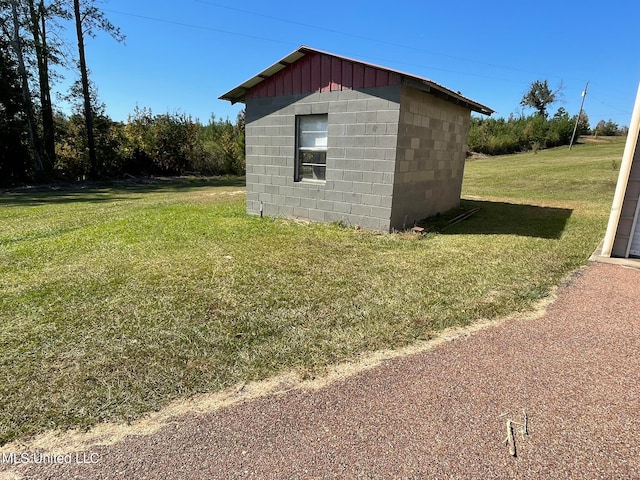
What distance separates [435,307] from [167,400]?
8.39 feet

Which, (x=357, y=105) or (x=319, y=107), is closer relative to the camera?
(x=357, y=105)

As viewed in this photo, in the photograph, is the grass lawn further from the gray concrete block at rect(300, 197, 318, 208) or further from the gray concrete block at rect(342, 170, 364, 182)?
the gray concrete block at rect(342, 170, 364, 182)

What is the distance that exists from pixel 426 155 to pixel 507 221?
266cm

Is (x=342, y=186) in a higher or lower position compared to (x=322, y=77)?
lower

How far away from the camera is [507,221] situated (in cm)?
836

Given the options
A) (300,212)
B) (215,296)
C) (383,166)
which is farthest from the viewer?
(300,212)

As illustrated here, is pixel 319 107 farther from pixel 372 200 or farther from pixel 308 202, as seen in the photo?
pixel 372 200

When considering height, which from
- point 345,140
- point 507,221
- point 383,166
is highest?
point 345,140

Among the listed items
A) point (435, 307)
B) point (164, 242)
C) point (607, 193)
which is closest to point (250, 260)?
point (164, 242)

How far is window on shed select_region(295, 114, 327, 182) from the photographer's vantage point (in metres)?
7.27

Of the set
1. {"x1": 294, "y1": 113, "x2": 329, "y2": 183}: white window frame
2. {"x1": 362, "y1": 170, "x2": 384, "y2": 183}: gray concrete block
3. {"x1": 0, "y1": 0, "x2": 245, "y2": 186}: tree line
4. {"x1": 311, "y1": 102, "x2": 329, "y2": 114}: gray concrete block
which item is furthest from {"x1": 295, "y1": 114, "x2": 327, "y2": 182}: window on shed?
{"x1": 0, "y1": 0, "x2": 245, "y2": 186}: tree line

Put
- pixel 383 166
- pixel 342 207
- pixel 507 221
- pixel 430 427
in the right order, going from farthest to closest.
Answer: pixel 507 221, pixel 342 207, pixel 383 166, pixel 430 427

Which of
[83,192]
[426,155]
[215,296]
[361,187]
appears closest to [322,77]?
[361,187]

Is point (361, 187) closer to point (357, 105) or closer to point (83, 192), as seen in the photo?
point (357, 105)
